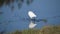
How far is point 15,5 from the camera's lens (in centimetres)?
125

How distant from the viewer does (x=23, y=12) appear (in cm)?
123

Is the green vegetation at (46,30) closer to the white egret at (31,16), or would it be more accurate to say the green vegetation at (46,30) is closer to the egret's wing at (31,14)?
the white egret at (31,16)

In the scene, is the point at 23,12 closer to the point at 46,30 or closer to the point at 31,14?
the point at 31,14

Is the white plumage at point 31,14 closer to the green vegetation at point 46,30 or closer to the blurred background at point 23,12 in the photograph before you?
the blurred background at point 23,12

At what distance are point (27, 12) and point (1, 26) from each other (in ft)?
1.08

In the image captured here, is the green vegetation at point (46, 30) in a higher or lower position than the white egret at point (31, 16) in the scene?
lower

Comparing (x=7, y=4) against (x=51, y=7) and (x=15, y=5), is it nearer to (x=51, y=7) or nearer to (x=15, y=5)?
(x=15, y=5)

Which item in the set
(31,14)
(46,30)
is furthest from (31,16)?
(46,30)

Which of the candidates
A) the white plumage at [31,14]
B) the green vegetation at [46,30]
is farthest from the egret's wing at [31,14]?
the green vegetation at [46,30]

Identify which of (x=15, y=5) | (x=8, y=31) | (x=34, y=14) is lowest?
(x=8, y=31)

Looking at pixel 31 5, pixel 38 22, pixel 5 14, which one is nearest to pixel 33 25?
pixel 38 22

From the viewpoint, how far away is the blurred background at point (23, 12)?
1.20 metres

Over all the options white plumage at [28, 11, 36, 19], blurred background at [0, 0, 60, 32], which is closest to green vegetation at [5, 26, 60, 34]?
blurred background at [0, 0, 60, 32]

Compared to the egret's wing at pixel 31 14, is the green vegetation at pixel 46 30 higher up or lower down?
lower down
